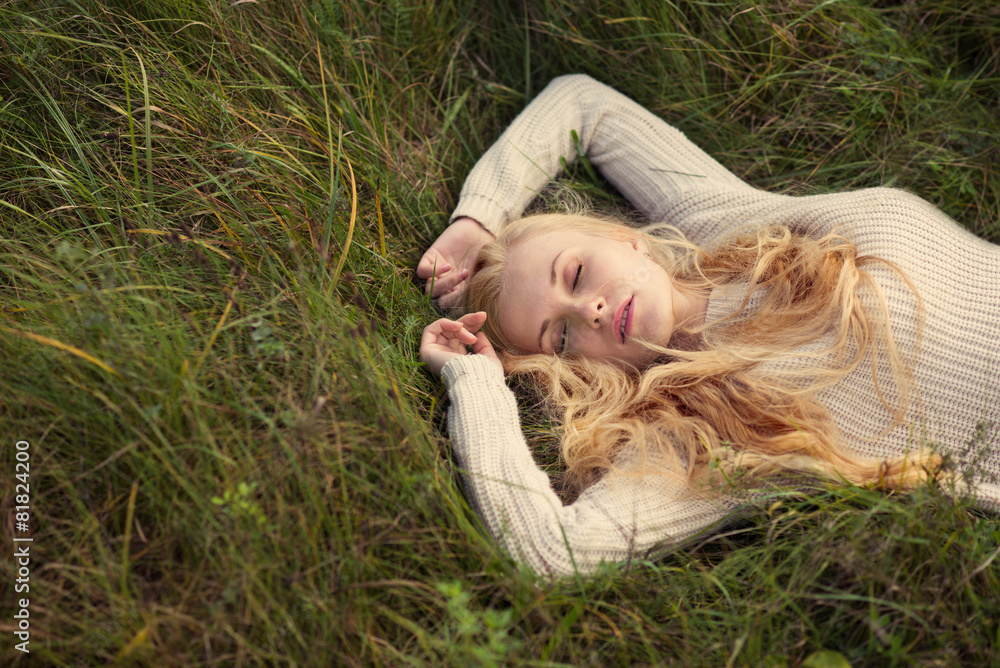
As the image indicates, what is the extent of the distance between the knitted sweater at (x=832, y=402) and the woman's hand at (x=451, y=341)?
0.26 ft

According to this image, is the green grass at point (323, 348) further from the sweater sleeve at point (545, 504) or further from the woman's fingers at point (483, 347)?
the woman's fingers at point (483, 347)

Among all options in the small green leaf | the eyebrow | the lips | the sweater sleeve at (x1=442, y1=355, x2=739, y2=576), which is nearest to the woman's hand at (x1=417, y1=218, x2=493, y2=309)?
the eyebrow

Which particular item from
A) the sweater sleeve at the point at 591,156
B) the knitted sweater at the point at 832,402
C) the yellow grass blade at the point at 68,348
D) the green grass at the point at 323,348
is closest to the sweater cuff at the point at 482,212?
the sweater sleeve at the point at 591,156

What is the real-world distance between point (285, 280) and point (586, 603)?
1433 mm

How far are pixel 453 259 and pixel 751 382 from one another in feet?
4.69

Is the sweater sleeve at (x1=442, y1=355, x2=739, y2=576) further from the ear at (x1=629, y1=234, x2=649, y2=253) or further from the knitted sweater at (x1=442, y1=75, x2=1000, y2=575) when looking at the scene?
the ear at (x1=629, y1=234, x2=649, y2=253)

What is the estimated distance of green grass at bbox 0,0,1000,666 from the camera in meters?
1.76

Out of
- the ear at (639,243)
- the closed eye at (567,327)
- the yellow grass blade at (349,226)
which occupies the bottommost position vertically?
the closed eye at (567,327)

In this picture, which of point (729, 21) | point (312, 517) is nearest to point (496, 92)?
point (729, 21)

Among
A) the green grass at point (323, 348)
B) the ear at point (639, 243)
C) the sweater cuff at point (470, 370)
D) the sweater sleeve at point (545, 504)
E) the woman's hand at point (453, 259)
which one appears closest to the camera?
the green grass at point (323, 348)

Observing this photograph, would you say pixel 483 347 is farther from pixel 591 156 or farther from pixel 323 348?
pixel 591 156

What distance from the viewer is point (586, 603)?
1.95 metres

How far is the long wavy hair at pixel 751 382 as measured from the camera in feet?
7.52

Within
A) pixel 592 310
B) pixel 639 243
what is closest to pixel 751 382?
pixel 592 310
